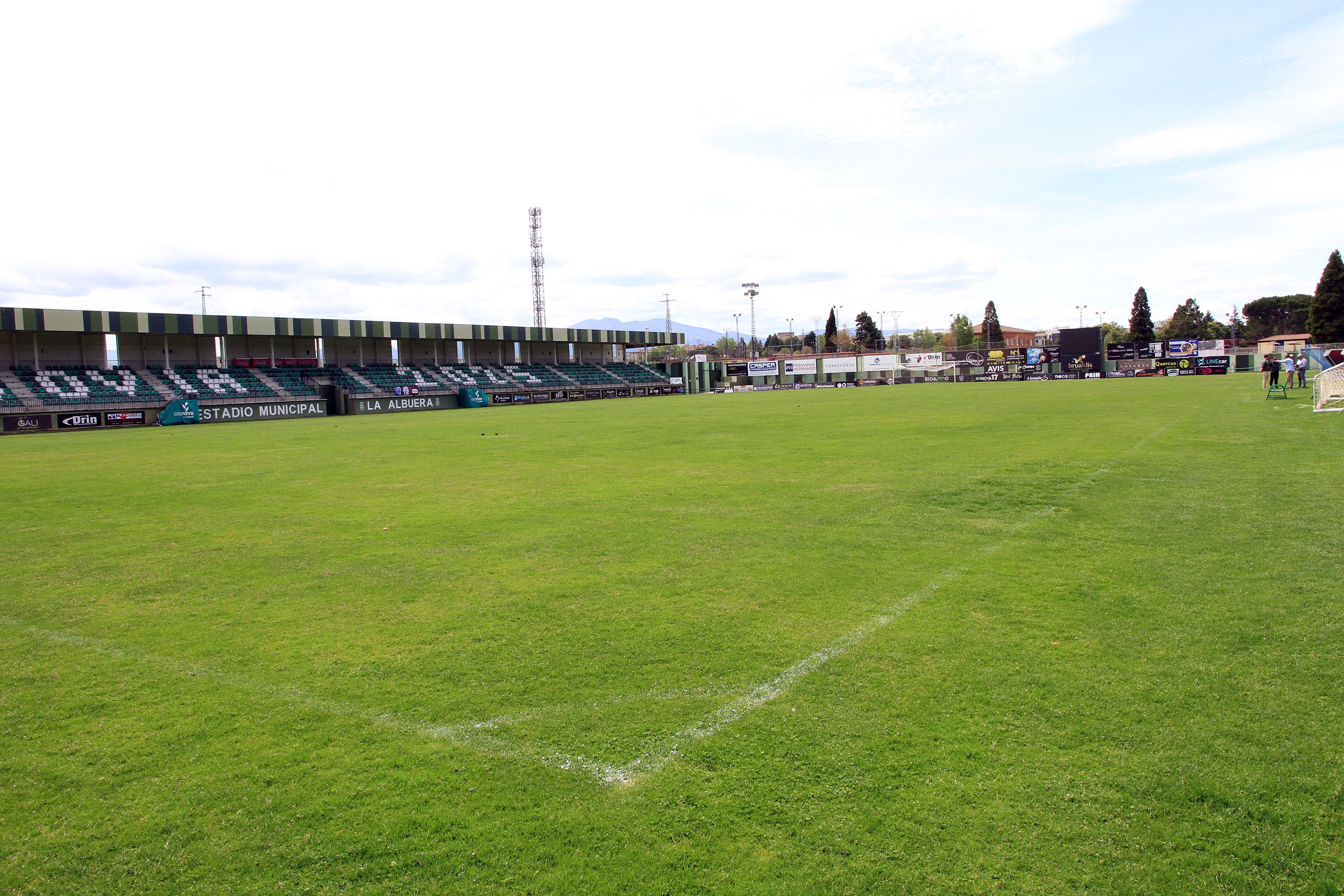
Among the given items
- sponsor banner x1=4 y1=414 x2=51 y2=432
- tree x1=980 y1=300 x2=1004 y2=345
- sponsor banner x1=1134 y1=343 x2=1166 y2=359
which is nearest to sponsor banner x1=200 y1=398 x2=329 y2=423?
sponsor banner x1=4 y1=414 x2=51 y2=432

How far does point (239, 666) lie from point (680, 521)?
211 inches

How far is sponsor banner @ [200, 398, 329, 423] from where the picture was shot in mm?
43375

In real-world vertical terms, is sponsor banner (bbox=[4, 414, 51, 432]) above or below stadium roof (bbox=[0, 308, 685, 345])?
below

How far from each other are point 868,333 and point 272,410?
420 ft

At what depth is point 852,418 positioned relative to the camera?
2881cm

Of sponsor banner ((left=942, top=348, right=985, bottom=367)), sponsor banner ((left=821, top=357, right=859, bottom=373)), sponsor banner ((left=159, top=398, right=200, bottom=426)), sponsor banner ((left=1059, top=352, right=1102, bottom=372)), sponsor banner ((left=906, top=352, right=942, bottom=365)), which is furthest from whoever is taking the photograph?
sponsor banner ((left=821, top=357, right=859, bottom=373))

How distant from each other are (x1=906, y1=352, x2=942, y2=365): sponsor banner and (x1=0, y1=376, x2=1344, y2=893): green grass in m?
91.4

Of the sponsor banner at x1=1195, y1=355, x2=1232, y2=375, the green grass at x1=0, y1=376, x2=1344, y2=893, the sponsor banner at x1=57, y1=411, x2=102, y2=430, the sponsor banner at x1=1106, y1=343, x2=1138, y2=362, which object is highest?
the sponsor banner at x1=1106, y1=343, x2=1138, y2=362

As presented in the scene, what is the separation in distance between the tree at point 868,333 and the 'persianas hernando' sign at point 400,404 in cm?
11297

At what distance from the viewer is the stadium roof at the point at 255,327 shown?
41.9m

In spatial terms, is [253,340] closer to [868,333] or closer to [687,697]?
[687,697]

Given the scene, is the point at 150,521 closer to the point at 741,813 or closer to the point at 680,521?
the point at 680,521

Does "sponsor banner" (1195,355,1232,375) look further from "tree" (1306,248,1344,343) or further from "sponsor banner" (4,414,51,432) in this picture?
"sponsor banner" (4,414,51,432)

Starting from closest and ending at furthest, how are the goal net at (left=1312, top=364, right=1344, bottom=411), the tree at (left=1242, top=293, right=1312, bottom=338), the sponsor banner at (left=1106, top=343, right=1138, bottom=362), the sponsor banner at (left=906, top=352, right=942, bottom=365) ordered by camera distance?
1. the goal net at (left=1312, top=364, right=1344, bottom=411)
2. the sponsor banner at (left=1106, top=343, right=1138, bottom=362)
3. the sponsor banner at (left=906, top=352, right=942, bottom=365)
4. the tree at (left=1242, top=293, right=1312, bottom=338)
